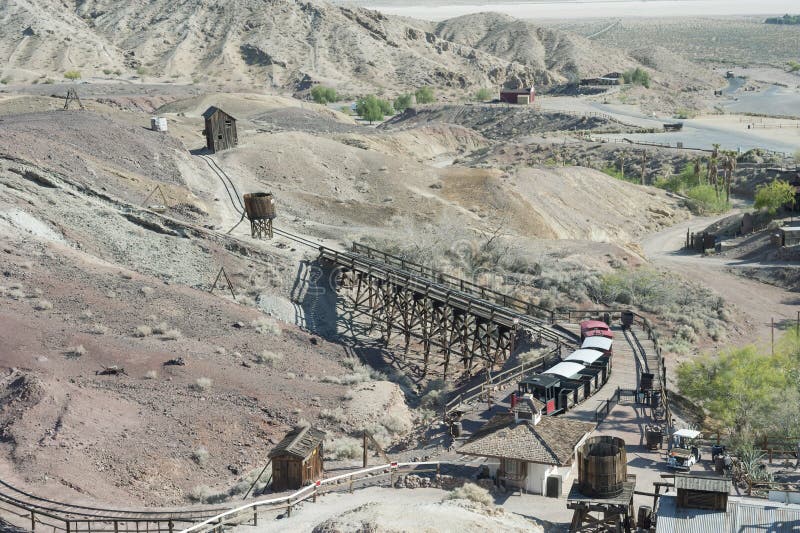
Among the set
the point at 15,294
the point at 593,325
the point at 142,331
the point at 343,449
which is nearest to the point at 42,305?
the point at 15,294

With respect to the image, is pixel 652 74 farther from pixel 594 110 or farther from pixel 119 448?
pixel 119 448

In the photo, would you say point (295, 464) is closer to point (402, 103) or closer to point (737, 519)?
point (737, 519)

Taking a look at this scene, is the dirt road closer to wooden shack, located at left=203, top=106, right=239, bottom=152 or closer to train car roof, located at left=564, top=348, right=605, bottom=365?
train car roof, located at left=564, top=348, right=605, bottom=365

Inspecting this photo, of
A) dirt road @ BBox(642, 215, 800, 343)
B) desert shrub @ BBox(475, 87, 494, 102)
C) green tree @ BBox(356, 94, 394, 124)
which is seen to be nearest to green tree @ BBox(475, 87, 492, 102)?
desert shrub @ BBox(475, 87, 494, 102)

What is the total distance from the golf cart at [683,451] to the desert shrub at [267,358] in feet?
61.2

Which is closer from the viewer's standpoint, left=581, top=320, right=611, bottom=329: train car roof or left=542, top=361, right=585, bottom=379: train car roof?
left=542, top=361, right=585, bottom=379: train car roof

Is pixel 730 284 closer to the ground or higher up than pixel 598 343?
closer to the ground

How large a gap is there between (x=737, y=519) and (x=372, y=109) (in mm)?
117715

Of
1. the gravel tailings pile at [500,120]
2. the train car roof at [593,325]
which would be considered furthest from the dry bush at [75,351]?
the gravel tailings pile at [500,120]

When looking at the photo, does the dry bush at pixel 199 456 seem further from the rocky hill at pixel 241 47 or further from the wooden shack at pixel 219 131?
the rocky hill at pixel 241 47

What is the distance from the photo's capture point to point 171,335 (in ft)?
142

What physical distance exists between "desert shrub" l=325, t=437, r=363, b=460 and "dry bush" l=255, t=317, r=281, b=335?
12.0 meters

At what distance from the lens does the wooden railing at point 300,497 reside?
26547mm

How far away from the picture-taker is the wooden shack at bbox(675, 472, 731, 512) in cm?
2455
